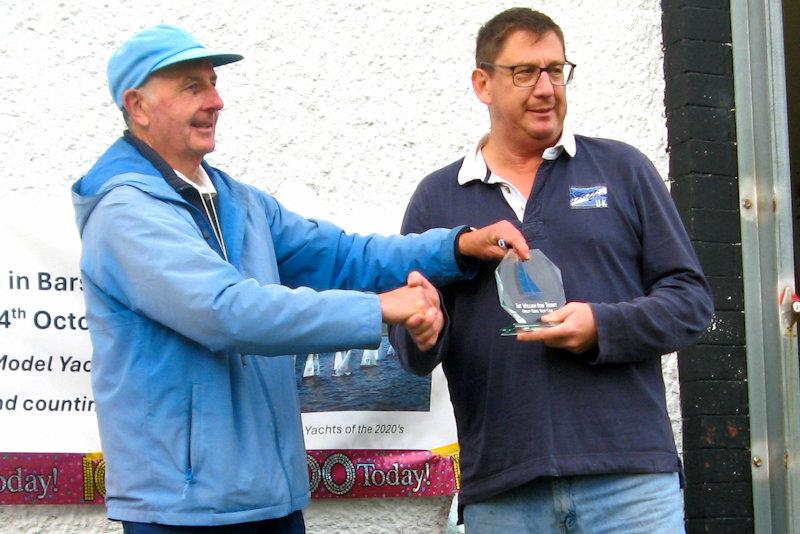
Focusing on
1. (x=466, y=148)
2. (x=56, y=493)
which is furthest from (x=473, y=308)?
(x=56, y=493)

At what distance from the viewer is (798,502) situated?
12.8 ft

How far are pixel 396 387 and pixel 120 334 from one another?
1383 mm

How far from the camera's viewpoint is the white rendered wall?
11.3 ft

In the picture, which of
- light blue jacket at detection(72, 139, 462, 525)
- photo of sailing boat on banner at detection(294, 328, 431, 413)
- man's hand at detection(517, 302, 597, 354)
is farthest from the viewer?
photo of sailing boat on banner at detection(294, 328, 431, 413)

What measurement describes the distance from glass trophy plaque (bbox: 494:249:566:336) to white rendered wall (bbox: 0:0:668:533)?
3.86 ft

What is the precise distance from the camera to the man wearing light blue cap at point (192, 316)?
2.32 meters

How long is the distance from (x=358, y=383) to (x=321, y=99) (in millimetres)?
974

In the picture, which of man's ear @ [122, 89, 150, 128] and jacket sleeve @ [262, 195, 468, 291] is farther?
jacket sleeve @ [262, 195, 468, 291]

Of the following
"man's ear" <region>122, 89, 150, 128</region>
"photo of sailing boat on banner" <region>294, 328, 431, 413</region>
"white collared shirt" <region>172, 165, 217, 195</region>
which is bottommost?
"photo of sailing boat on banner" <region>294, 328, 431, 413</region>

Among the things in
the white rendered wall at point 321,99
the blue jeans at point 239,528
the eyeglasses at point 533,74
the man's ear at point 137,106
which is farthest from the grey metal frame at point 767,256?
the man's ear at point 137,106

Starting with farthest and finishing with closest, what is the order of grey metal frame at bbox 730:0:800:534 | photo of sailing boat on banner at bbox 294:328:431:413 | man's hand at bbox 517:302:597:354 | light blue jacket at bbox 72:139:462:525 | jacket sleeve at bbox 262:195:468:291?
grey metal frame at bbox 730:0:800:534
photo of sailing boat on banner at bbox 294:328:431:413
jacket sleeve at bbox 262:195:468:291
man's hand at bbox 517:302:597:354
light blue jacket at bbox 72:139:462:525

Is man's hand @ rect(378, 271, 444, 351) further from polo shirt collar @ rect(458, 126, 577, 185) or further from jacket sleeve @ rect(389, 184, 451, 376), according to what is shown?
polo shirt collar @ rect(458, 126, 577, 185)

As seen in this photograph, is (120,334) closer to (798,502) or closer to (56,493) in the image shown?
(56,493)

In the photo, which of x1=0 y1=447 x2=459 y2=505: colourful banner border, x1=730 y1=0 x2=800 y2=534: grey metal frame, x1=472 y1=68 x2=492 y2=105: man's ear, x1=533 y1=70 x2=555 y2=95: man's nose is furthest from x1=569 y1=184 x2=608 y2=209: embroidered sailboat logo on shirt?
x1=730 y1=0 x2=800 y2=534: grey metal frame
